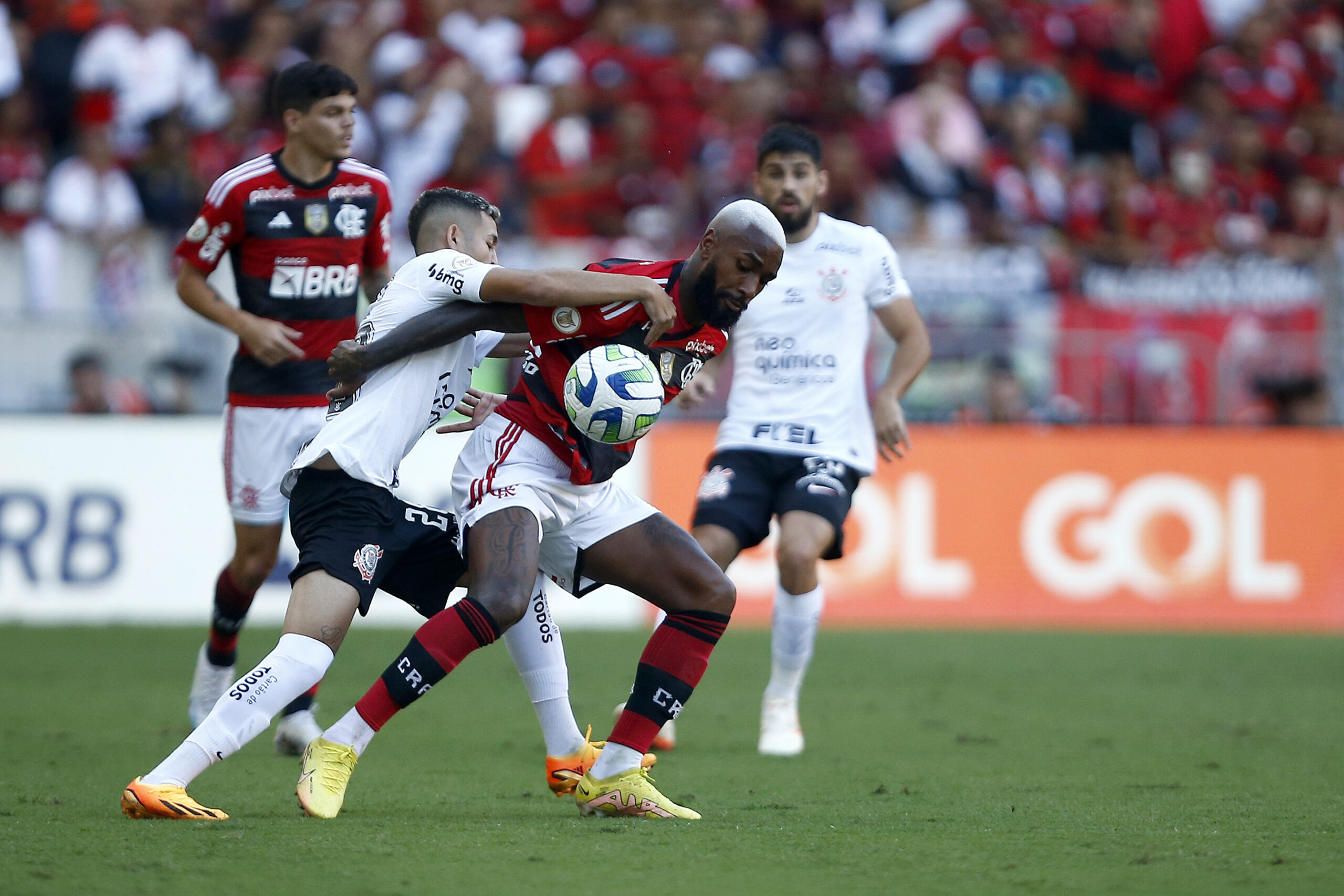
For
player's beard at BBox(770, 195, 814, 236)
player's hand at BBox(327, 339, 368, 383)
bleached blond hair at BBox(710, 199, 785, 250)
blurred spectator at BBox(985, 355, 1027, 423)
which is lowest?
player's hand at BBox(327, 339, 368, 383)

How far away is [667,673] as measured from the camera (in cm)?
504

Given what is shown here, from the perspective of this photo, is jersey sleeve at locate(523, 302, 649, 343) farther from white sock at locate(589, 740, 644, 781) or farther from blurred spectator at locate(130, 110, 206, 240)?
blurred spectator at locate(130, 110, 206, 240)

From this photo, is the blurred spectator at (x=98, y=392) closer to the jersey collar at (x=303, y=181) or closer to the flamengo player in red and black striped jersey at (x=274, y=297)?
the flamengo player in red and black striped jersey at (x=274, y=297)

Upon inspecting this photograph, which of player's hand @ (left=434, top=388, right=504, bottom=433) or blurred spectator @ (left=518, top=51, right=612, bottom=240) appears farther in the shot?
blurred spectator @ (left=518, top=51, right=612, bottom=240)

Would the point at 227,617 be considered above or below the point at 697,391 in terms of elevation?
below

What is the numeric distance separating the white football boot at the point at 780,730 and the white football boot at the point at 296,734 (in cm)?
183

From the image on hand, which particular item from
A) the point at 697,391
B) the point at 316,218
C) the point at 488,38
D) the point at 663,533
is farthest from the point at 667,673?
the point at 488,38

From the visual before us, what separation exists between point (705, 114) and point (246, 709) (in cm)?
1183

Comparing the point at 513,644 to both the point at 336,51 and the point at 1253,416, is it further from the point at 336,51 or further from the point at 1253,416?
the point at 336,51

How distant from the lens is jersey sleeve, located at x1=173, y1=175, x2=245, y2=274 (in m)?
6.49

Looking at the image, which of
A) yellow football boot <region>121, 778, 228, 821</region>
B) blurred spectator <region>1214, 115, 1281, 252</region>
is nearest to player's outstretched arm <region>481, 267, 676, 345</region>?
yellow football boot <region>121, 778, 228, 821</region>

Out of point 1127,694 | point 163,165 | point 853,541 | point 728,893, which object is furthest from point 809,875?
point 163,165

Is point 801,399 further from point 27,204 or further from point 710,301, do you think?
point 27,204

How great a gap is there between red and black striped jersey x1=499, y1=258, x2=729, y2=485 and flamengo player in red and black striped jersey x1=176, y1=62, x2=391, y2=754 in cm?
167
